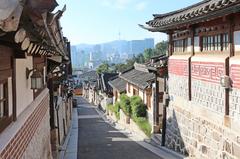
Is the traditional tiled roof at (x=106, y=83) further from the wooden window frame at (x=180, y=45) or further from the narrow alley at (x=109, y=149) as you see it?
the wooden window frame at (x=180, y=45)

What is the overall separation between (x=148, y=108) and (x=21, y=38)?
2185cm

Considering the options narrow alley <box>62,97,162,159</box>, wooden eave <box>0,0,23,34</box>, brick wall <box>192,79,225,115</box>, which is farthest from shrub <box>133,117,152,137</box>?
wooden eave <box>0,0,23,34</box>

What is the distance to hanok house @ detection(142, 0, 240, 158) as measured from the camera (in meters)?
9.72

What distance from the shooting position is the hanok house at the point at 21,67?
3041mm

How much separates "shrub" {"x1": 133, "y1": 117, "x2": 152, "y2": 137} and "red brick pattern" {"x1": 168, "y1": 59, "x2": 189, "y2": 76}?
713cm

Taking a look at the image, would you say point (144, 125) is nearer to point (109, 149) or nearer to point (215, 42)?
point (109, 149)

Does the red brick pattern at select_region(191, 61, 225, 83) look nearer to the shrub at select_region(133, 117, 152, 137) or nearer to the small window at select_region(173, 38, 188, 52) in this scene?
the small window at select_region(173, 38, 188, 52)

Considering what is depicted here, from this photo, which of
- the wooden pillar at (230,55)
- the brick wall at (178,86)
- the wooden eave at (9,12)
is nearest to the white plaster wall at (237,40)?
the wooden pillar at (230,55)

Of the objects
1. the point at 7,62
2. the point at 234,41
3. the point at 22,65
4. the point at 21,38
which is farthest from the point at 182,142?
the point at 21,38

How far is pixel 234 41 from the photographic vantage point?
389 inches

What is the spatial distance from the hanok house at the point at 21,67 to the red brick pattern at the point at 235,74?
15.3ft

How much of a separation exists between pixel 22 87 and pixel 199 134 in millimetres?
6934

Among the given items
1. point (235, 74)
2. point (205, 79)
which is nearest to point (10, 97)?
point (235, 74)

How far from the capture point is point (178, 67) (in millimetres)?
15125
